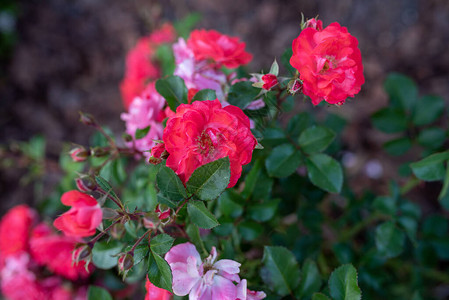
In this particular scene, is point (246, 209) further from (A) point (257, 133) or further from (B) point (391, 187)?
(B) point (391, 187)

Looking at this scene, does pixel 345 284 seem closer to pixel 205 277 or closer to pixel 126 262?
pixel 205 277

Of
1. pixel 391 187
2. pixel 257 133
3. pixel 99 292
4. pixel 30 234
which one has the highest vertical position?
pixel 257 133

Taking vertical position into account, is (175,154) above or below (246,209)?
above

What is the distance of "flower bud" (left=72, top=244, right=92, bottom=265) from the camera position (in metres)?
0.74

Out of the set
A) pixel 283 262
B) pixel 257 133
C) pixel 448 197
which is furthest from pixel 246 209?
pixel 448 197

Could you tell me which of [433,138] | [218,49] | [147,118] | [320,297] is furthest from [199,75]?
[433,138]

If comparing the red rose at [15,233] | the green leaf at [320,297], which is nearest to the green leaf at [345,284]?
the green leaf at [320,297]

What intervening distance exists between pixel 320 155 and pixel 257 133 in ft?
0.87

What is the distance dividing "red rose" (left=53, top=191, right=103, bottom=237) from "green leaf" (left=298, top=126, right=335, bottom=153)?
61 cm

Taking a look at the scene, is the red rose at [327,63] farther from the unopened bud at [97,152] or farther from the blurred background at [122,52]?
the blurred background at [122,52]

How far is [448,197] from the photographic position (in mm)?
1148

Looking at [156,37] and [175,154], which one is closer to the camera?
[175,154]

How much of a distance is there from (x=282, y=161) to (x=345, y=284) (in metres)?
0.36

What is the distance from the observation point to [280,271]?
0.94 m
